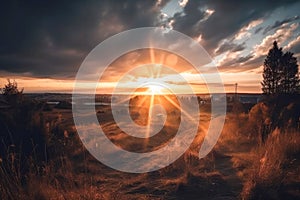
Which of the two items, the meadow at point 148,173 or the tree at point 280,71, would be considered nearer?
the meadow at point 148,173

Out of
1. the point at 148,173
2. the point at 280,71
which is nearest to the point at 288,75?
the point at 280,71

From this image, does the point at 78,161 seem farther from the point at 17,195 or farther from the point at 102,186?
the point at 17,195

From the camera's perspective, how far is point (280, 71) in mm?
47094

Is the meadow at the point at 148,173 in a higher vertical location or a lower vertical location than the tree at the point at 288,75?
lower

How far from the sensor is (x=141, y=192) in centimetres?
575

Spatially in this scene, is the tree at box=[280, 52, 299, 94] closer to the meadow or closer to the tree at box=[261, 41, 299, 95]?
the tree at box=[261, 41, 299, 95]

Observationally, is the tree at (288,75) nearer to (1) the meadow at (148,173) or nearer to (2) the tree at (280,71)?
(2) the tree at (280,71)

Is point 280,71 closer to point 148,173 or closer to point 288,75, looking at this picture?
point 288,75

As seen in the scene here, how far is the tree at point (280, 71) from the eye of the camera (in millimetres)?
46781

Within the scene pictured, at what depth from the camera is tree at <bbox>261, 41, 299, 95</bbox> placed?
46.8 meters

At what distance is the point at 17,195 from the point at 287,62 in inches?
1964

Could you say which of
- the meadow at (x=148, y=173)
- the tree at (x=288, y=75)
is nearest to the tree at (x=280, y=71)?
the tree at (x=288, y=75)

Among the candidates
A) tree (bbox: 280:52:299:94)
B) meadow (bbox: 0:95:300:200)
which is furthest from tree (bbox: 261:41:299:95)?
meadow (bbox: 0:95:300:200)

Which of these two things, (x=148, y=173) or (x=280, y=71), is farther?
(x=280, y=71)
